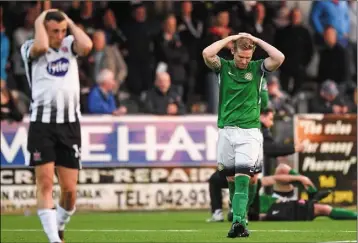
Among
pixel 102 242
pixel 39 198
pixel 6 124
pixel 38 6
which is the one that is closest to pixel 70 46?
pixel 39 198

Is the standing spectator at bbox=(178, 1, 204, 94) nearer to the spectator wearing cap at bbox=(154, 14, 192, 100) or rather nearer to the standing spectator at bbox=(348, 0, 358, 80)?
the spectator wearing cap at bbox=(154, 14, 192, 100)

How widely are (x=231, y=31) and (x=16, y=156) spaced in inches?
195

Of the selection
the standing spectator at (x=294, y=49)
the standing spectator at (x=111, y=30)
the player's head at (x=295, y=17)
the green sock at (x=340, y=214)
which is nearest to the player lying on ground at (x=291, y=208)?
the green sock at (x=340, y=214)

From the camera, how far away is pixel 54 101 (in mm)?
12266

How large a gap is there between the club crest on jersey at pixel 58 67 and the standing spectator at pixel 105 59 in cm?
960

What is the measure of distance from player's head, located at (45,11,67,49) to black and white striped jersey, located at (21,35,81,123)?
0.08 metres

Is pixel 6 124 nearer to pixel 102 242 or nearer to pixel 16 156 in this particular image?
pixel 16 156

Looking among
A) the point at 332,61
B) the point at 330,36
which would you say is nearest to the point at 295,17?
the point at 330,36

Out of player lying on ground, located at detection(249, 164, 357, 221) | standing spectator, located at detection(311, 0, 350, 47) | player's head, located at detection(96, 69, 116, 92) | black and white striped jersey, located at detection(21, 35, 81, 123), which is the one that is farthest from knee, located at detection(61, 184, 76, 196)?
standing spectator, located at detection(311, 0, 350, 47)

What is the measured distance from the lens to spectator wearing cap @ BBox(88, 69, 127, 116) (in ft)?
67.8

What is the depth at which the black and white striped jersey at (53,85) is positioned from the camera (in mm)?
12266

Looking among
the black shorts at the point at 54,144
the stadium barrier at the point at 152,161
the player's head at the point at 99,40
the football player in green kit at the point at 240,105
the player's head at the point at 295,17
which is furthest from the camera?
the player's head at the point at 295,17

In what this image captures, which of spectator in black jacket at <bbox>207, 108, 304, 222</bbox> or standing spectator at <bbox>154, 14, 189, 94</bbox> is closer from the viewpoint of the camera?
spectator in black jacket at <bbox>207, 108, 304, 222</bbox>

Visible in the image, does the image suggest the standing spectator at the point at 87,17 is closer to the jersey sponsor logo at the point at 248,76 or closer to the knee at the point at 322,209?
the knee at the point at 322,209
